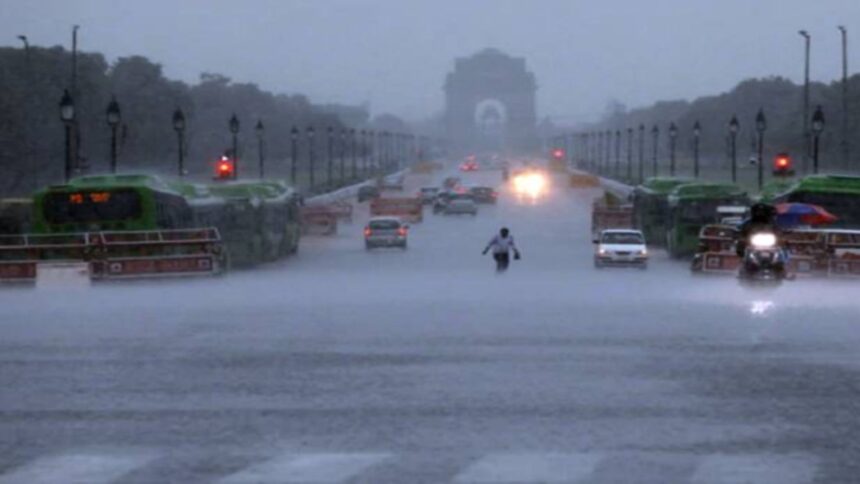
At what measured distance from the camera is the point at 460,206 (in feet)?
289

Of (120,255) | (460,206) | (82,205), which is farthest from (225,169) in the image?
(460,206)

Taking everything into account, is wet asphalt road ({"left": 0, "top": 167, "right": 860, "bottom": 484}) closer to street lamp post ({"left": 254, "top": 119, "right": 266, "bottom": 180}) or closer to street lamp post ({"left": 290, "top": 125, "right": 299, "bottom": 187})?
street lamp post ({"left": 254, "top": 119, "right": 266, "bottom": 180})

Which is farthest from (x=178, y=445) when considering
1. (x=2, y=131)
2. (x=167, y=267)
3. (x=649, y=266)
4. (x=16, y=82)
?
(x=16, y=82)

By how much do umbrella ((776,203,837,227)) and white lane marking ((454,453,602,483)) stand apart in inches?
1386

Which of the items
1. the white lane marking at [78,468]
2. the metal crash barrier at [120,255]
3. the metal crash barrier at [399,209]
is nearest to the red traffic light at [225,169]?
the metal crash barrier at [399,209]

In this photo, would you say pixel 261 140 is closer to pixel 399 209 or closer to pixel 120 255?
pixel 399 209

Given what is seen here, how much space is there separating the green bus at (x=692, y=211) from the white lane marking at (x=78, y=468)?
3998 centimetres

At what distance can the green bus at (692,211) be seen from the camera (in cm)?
5258

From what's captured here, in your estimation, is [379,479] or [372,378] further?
[372,378]

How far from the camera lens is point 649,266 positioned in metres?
47.9

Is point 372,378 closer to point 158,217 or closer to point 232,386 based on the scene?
point 232,386

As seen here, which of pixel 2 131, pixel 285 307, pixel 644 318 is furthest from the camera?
pixel 2 131

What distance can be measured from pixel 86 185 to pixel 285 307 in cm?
1606

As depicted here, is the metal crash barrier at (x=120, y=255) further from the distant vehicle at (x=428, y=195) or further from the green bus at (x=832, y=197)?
Answer: the distant vehicle at (x=428, y=195)
